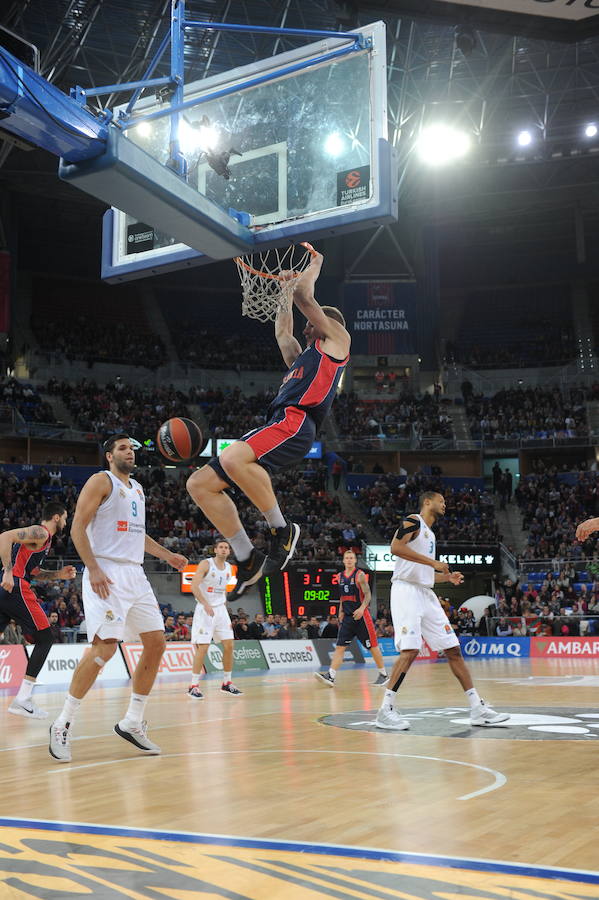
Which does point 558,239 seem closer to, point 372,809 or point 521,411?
point 521,411

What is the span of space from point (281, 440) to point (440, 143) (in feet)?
92.8

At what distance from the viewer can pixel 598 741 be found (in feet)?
24.3

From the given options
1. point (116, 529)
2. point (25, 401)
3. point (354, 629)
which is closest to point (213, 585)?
point (354, 629)

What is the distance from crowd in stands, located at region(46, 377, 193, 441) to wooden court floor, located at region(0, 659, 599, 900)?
23.8 metres

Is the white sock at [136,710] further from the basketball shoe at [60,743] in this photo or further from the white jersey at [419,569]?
the white jersey at [419,569]

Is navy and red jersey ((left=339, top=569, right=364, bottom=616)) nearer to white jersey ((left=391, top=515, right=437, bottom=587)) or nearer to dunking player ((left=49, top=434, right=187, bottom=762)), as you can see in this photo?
white jersey ((left=391, top=515, right=437, bottom=587))

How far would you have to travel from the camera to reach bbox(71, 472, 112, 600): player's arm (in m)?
6.85

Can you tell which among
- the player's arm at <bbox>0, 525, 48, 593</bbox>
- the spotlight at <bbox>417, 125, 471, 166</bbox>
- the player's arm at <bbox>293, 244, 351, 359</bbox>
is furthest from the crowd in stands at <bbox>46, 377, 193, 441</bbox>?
the player's arm at <bbox>293, 244, 351, 359</bbox>

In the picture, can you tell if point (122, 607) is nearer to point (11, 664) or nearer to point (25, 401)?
point (11, 664)

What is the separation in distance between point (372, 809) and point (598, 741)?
3.48 meters

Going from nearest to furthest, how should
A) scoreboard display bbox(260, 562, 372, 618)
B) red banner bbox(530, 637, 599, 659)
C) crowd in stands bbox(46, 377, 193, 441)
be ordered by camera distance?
red banner bbox(530, 637, 599, 659) → scoreboard display bbox(260, 562, 372, 618) → crowd in stands bbox(46, 377, 193, 441)

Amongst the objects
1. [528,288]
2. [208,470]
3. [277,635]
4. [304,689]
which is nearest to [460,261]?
[528,288]

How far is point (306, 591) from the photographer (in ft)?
84.8

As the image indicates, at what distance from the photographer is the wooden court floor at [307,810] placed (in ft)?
11.2
